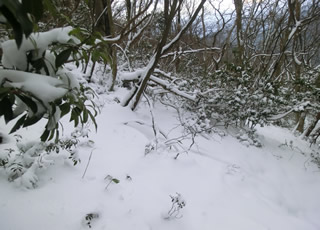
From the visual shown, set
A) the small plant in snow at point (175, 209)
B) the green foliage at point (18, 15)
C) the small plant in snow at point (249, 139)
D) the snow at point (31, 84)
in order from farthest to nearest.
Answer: the small plant in snow at point (249, 139) → the small plant in snow at point (175, 209) → the snow at point (31, 84) → the green foliage at point (18, 15)

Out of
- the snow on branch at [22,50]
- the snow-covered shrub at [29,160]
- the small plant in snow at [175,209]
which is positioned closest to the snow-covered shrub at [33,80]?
the snow on branch at [22,50]

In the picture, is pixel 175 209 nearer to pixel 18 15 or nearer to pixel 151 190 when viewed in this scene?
pixel 151 190

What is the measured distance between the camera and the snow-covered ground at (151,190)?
106 centimetres

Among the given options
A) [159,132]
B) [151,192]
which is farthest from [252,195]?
[159,132]

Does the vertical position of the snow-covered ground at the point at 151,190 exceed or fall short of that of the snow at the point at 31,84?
it falls short

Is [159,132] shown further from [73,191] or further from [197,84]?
[197,84]

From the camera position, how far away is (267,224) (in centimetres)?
143

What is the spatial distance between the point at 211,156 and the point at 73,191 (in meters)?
1.49

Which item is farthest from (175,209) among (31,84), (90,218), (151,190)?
(31,84)

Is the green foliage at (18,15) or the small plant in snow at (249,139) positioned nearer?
the green foliage at (18,15)

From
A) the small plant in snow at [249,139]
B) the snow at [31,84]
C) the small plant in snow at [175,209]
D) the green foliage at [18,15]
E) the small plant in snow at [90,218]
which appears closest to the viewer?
the green foliage at [18,15]

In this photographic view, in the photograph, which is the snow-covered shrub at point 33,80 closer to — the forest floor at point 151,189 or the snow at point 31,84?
the snow at point 31,84

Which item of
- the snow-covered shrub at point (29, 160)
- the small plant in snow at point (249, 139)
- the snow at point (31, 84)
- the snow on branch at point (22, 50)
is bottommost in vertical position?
the small plant in snow at point (249, 139)

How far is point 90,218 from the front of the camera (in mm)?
1046
